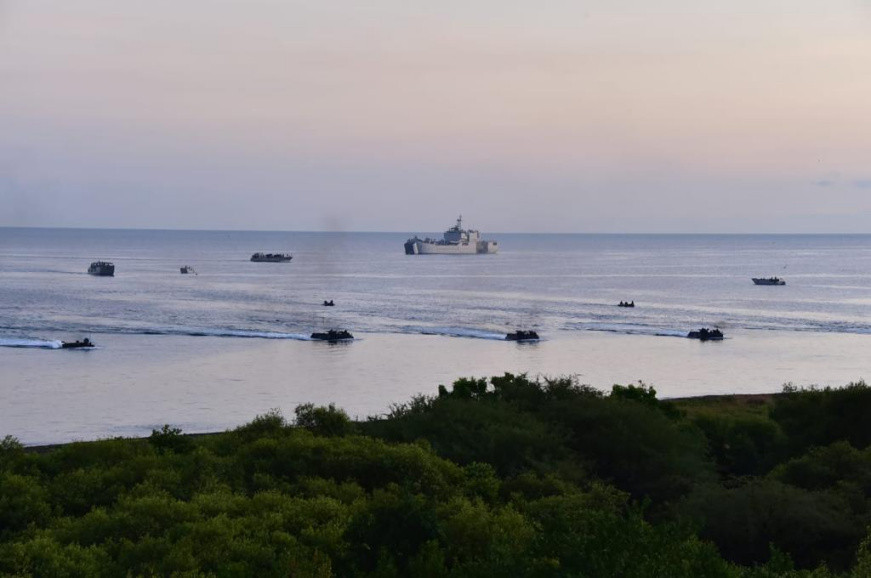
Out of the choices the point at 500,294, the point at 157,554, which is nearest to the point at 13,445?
the point at 157,554

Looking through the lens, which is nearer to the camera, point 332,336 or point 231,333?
point 332,336

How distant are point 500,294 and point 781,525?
115 metres

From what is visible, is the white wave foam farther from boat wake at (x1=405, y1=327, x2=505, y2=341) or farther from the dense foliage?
the dense foliage

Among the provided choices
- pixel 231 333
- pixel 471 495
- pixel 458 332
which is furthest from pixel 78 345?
pixel 471 495

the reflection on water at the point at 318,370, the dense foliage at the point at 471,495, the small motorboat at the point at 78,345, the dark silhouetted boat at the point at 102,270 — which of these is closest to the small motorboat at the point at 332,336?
the reflection on water at the point at 318,370

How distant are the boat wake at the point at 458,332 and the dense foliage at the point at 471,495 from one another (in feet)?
164

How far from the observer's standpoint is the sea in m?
56.2

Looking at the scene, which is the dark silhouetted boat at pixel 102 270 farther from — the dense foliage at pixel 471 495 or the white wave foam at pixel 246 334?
the dense foliage at pixel 471 495

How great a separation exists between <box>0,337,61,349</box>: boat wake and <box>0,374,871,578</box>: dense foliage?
48852 mm

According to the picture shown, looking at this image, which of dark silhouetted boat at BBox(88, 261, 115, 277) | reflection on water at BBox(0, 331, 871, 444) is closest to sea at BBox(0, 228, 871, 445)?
reflection on water at BBox(0, 331, 871, 444)

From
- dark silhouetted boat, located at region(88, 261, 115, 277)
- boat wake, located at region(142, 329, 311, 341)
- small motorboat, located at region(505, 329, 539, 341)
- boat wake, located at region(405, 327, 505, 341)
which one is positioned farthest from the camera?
dark silhouetted boat, located at region(88, 261, 115, 277)

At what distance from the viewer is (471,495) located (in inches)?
981

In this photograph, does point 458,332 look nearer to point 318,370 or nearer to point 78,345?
point 318,370

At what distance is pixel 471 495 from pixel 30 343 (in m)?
63.2
